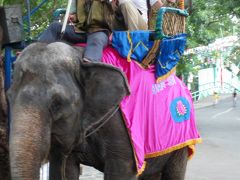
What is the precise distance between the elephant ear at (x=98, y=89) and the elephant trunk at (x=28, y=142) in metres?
0.47

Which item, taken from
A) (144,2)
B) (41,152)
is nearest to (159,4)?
(144,2)

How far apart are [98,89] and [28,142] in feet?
2.48

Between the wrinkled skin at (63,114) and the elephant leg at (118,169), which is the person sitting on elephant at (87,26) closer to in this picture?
the wrinkled skin at (63,114)

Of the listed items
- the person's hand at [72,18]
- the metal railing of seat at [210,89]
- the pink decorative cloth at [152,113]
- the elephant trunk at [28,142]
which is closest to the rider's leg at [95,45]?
the pink decorative cloth at [152,113]

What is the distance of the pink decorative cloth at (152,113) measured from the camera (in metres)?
4.75

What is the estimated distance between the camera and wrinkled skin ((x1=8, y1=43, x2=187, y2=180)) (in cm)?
369

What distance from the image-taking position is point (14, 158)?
11.8 feet

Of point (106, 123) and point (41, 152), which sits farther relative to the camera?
point (106, 123)

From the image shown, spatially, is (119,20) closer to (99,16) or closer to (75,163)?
(99,16)

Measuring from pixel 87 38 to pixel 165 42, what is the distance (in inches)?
31.2

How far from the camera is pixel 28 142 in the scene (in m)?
3.64

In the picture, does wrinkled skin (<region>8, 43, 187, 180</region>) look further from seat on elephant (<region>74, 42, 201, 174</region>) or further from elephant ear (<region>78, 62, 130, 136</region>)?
seat on elephant (<region>74, 42, 201, 174</region>)

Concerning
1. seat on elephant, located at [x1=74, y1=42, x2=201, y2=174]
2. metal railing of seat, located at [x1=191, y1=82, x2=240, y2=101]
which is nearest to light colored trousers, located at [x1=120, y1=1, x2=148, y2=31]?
seat on elephant, located at [x1=74, y1=42, x2=201, y2=174]

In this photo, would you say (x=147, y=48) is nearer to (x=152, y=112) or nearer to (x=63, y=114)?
(x=152, y=112)
